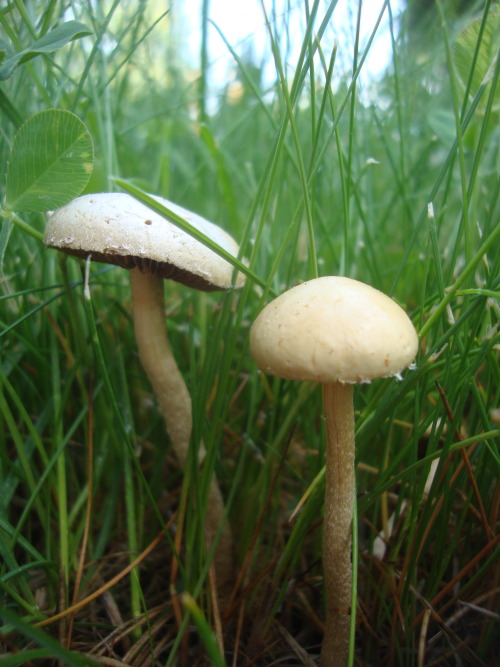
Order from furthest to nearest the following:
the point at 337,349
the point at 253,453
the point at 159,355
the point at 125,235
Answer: the point at 253,453 → the point at 159,355 → the point at 125,235 → the point at 337,349

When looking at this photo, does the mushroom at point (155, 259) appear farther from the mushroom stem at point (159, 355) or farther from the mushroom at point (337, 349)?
the mushroom at point (337, 349)

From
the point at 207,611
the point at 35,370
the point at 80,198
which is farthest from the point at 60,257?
the point at 207,611

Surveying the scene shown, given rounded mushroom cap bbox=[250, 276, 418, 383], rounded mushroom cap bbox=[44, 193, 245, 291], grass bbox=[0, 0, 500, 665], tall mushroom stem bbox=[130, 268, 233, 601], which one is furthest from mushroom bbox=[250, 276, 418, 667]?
tall mushroom stem bbox=[130, 268, 233, 601]

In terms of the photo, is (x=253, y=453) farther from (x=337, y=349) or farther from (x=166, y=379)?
(x=337, y=349)

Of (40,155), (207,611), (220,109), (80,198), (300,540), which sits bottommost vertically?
(207,611)

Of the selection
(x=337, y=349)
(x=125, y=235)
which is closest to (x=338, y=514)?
(x=337, y=349)

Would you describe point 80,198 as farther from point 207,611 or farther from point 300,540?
point 207,611
